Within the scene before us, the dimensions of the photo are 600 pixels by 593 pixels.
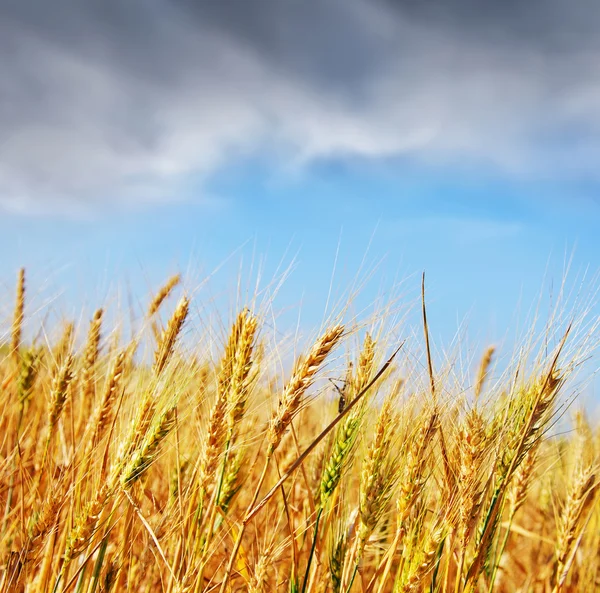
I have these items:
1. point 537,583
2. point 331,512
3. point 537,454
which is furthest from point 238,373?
point 537,583

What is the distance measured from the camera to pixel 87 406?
282 cm

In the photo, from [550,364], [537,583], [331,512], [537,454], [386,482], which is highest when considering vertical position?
→ [550,364]

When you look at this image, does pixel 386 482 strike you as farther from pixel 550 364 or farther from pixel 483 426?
pixel 550 364

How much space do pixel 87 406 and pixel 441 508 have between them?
5.76ft

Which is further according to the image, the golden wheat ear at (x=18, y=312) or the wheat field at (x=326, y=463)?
the golden wheat ear at (x=18, y=312)

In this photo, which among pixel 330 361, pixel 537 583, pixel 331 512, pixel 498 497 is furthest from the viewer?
pixel 537 583

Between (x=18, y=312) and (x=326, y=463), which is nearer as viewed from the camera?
(x=326, y=463)

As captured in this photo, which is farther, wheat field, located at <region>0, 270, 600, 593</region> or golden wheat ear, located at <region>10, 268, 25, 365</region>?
golden wheat ear, located at <region>10, 268, 25, 365</region>

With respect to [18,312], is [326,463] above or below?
below

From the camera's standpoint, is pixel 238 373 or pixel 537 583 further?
pixel 537 583

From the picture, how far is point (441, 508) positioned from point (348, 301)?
26.1 inches

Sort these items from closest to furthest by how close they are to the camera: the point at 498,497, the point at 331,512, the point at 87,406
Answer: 1. the point at 498,497
2. the point at 331,512
3. the point at 87,406

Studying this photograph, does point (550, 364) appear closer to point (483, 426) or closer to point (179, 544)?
point (483, 426)

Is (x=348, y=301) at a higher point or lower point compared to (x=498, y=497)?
higher
